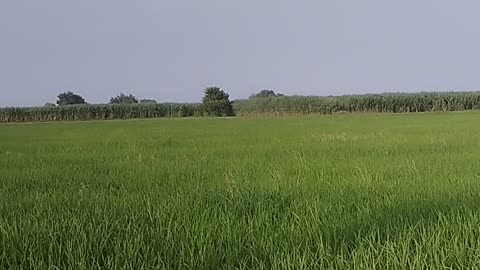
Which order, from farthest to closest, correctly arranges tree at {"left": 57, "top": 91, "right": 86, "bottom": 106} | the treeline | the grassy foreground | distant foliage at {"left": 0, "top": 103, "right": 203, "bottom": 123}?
tree at {"left": 57, "top": 91, "right": 86, "bottom": 106} < the treeline < distant foliage at {"left": 0, "top": 103, "right": 203, "bottom": 123} < the grassy foreground

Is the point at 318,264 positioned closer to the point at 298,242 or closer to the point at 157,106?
the point at 298,242

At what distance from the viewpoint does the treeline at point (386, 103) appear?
53.0 metres

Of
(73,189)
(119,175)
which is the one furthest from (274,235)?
(119,175)

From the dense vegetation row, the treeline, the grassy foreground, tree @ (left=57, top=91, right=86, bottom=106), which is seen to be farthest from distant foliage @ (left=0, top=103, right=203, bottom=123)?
the grassy foreground

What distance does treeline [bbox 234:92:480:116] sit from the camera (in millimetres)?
53031

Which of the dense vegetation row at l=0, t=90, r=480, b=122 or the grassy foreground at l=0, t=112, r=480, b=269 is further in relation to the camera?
the dense vegetation row at l=0, t=90, r=480, b=122

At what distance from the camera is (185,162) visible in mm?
7285

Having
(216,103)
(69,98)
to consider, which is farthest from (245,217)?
(69,98)

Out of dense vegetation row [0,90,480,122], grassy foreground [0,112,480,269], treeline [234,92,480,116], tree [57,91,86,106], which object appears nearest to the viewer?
grassy foreground [0,112,480,269]

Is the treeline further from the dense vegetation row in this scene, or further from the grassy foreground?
the grassy foreground

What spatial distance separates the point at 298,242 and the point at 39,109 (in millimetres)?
52644

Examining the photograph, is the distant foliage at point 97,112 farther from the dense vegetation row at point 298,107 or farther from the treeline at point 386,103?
the treeline at point 386,103

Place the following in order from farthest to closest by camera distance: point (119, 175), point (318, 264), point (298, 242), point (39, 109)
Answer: point (39, 109)
point (119, 175)
point (298, 242)
point (318, 264)

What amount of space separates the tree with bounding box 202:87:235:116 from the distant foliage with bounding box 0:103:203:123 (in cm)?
119
